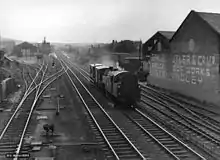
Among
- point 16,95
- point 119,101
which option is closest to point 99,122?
point 119,101

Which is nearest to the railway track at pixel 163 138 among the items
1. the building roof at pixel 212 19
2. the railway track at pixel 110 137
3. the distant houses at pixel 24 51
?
the railway track at pixel 110 137

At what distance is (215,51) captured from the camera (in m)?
23.9

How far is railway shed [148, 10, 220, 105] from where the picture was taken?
79.7 feet

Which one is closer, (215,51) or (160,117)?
(160,117)

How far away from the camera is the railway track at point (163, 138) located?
40.7 feet

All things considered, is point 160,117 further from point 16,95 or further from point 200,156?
point 16,95

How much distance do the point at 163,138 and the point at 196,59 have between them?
44.4 ft

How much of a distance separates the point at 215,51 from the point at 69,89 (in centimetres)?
1444

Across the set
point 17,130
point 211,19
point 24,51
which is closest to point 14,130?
point 17,130

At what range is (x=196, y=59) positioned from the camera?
26750 millimetres

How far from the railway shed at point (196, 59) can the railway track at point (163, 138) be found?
7633 mm

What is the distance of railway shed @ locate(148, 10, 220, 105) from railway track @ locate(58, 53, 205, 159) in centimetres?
763

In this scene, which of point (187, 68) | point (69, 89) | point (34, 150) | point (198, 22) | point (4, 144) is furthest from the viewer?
point (69, 89)

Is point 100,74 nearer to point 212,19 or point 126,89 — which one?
point 126,89
